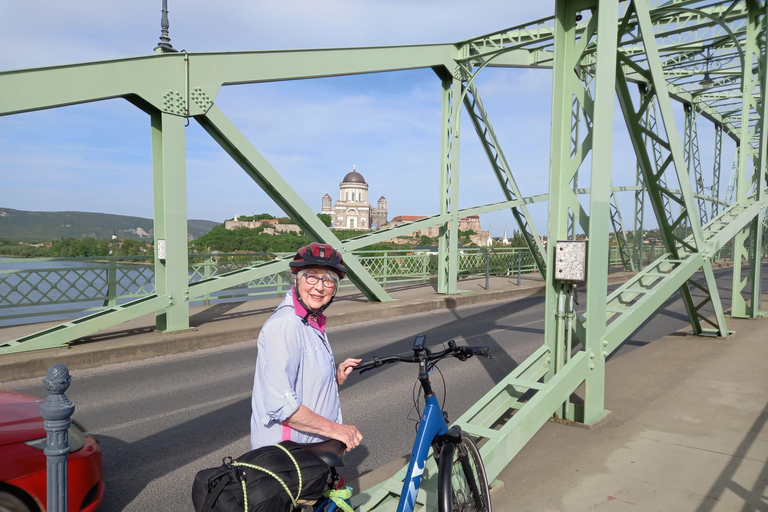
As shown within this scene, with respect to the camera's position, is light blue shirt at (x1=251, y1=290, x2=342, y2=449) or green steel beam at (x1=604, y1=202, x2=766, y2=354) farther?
green steel beam at (x1=604, y1=202, x2=766, y2=354)

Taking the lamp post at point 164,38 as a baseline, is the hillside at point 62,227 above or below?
below

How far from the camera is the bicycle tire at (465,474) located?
281cm

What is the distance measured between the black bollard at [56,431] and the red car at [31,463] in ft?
2.87

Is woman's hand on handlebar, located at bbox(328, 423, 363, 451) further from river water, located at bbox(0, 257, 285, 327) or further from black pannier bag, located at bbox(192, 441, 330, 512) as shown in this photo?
river water, located at bbox(0, 257, 285, 327)

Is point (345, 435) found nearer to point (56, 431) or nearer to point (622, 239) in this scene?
point (56, 431)

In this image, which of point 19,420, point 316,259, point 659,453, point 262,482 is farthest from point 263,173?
point 262,482

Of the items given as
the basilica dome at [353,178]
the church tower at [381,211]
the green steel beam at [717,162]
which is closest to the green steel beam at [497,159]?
the green steel beam at [717,162]

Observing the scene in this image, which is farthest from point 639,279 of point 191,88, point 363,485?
point 191,88

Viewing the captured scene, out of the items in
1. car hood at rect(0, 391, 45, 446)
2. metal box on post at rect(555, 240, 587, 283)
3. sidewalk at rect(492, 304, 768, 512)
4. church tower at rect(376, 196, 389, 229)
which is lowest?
sidewalk at rect(492, 304, 768, 512)

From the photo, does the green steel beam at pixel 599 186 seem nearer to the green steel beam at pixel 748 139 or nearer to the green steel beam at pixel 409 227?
the green steel beam at pixel 748 139

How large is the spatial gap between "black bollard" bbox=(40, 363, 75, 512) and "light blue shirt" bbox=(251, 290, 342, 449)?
757 millimetres

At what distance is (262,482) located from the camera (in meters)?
2.05

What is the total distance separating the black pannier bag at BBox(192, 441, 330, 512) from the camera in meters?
2.01

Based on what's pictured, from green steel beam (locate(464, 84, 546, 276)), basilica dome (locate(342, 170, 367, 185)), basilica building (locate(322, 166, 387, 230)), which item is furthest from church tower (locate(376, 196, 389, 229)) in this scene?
green steel beam (locate(464, 84, 546, 276))
